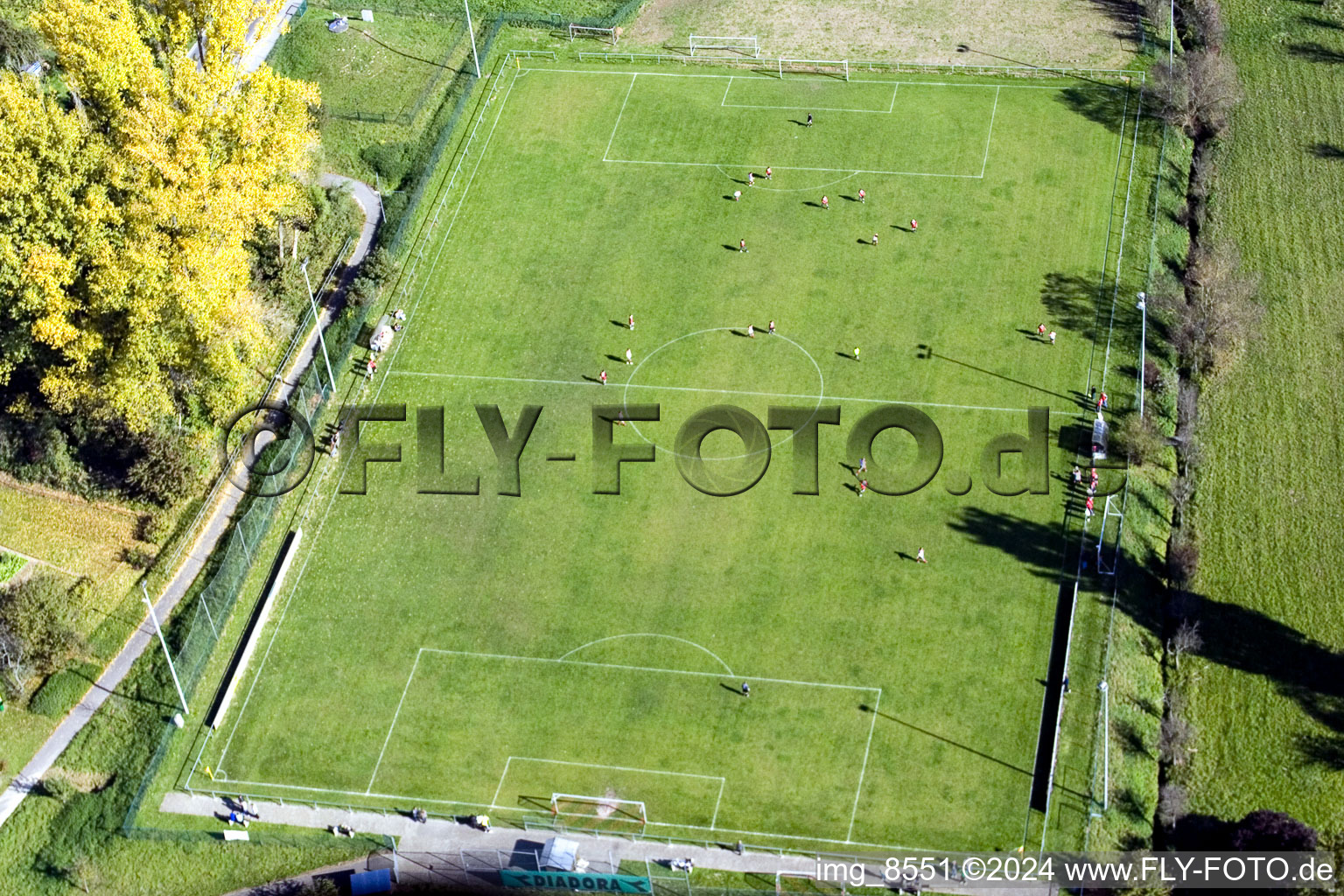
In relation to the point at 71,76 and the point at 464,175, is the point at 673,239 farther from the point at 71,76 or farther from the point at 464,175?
the point at 71,76

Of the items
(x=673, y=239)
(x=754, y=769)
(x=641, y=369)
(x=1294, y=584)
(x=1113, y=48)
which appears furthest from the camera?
(x=1113, y=48)

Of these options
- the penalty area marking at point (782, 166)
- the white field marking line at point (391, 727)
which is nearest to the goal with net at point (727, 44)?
the penalty area marking at point (782, 166)

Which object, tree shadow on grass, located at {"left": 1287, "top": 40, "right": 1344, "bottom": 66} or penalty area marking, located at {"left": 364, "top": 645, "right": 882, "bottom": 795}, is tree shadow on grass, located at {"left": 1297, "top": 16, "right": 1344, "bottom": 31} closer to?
tree shadow on grass, located at {"left": 1287, "top": 40, "right": 1344, "bottom": 66}

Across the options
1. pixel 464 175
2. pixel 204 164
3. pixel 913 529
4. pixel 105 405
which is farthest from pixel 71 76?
pixel 913 529

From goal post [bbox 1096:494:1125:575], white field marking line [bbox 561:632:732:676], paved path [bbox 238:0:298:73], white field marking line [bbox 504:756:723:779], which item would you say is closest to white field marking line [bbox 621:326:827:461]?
white field marking line [bbox 561:632:732:676]

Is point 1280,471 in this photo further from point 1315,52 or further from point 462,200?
point 462,200
